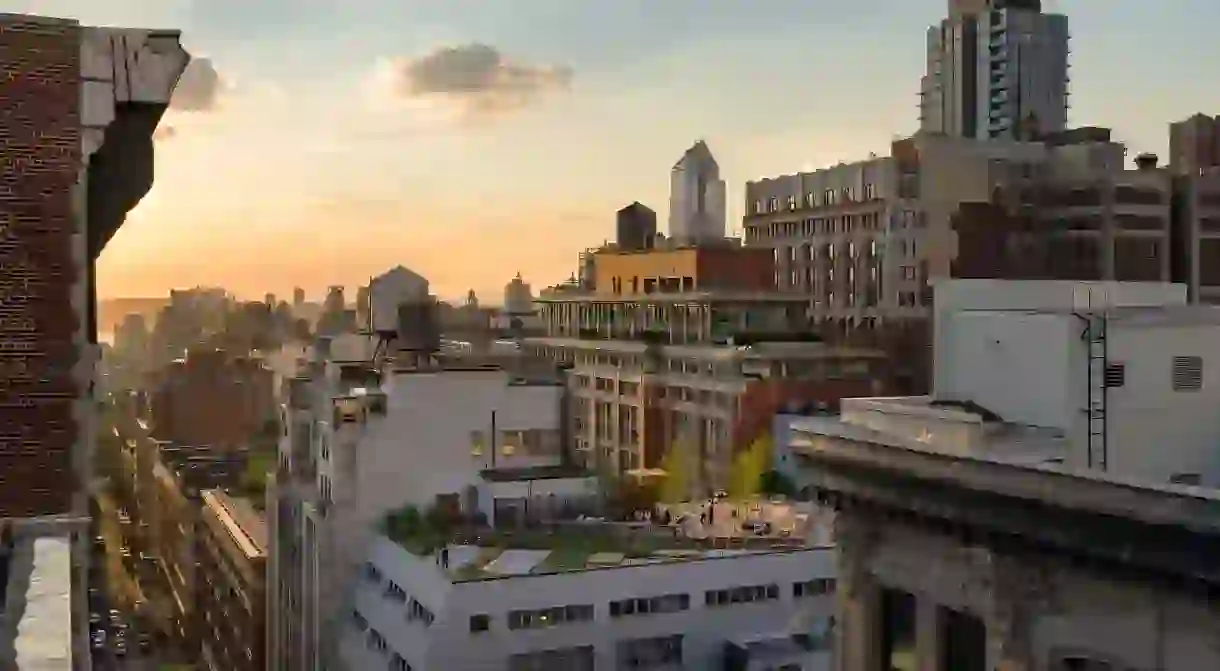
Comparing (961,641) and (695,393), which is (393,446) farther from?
(695,393)

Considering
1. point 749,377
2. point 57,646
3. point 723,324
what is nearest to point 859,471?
point 57,646

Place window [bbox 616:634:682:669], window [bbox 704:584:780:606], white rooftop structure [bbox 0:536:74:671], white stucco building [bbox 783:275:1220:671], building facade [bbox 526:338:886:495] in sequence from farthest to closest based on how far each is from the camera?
building facade [bbox 526:338:886:495]
window [bbox 704:584:780:606]
window [bbox 616:634:682:669]
white stucco building [bbox 783:275:1220:671]
white rooftop structure [bbox 0:536:74:671]

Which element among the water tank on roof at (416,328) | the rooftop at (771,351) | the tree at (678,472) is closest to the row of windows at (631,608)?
the water tank on roof at (416,328)

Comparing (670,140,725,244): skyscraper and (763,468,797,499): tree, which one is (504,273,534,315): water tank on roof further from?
(763,468,797,499): tree

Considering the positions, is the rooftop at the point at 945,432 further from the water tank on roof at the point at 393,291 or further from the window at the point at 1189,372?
the water tank on roof at the point at 393,291

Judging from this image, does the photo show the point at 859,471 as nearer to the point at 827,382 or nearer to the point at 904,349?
the point at 827,382

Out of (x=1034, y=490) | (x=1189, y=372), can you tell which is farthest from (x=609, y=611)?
(x=1034, y=490)

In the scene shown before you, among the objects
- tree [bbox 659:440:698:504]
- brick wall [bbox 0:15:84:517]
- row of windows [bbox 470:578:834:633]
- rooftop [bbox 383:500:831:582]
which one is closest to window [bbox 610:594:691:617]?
row of windows [bbox 470:578:834:633]

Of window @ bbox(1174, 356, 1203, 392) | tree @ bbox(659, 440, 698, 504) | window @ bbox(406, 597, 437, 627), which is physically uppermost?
window @ bbox(1174, 356, 1203, 392)
